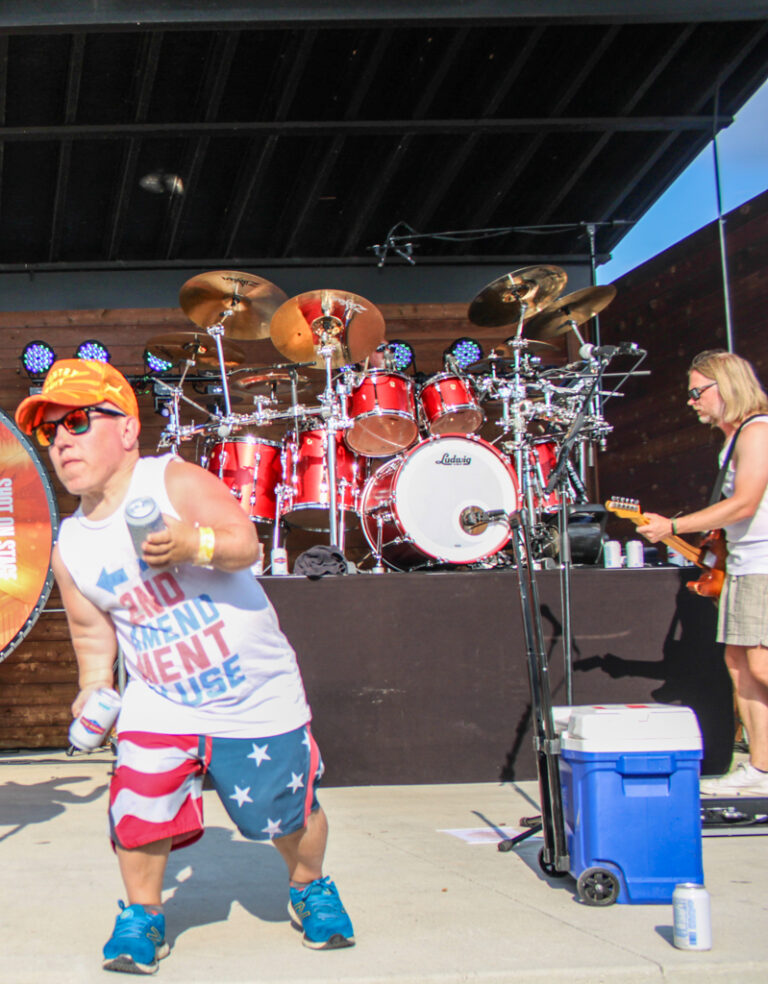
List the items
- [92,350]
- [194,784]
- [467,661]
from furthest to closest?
[92,350] < [467,661] < [194,784]

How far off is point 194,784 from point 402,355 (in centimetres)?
503

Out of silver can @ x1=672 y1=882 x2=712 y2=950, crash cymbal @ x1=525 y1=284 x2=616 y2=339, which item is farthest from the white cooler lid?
crash cymbal @ x1=525 y1=284 x2=616 y2=339

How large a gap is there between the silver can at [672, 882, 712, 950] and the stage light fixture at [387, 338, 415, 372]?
5087mm

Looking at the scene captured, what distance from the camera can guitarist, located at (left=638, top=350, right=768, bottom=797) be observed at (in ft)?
12.3

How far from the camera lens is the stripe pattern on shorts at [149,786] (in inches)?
88.9

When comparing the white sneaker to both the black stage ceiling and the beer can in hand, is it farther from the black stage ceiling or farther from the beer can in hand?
the black stage ceiling

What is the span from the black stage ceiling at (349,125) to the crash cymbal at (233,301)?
0.81 m

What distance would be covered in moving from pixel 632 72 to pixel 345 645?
164 inches

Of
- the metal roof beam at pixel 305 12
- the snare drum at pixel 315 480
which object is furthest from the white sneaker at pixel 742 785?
the metal roof beam at pixel 305 12

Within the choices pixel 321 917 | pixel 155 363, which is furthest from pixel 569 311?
pixel 321 917

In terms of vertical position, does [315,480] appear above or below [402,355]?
below

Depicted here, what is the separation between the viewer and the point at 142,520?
200cm

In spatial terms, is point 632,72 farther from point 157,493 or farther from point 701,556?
point 157,493

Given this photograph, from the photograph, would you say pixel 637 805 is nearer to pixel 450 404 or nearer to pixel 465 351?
pixel 450 404
